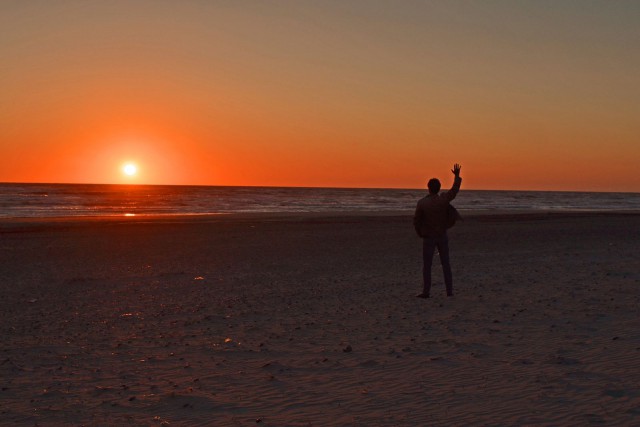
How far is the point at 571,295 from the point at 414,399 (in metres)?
5.92

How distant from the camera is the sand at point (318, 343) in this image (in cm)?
568

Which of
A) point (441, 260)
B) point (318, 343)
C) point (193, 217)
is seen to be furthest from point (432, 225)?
point (193, 217)

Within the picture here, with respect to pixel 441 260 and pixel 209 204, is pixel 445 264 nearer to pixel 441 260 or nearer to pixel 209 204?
pixel 441 260

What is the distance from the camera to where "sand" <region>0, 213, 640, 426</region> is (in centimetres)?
568

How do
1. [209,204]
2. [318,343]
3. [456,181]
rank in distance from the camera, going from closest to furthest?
[318,343] → [456,181] → [209,204]

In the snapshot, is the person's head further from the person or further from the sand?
the sand

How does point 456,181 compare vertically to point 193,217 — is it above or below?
above

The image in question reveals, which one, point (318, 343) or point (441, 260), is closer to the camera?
point (318, 343)

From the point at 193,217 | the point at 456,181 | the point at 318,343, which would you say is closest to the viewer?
the point at 318,343

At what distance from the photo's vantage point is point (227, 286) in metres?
12.9

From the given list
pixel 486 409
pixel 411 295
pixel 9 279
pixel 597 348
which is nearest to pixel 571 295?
pixel 411 295

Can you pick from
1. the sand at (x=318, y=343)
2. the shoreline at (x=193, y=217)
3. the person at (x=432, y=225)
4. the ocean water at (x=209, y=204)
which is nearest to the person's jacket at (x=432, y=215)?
the person at (x=432, y=225)

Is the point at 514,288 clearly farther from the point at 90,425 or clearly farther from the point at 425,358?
the point at 90,425

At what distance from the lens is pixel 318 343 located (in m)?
8.02
